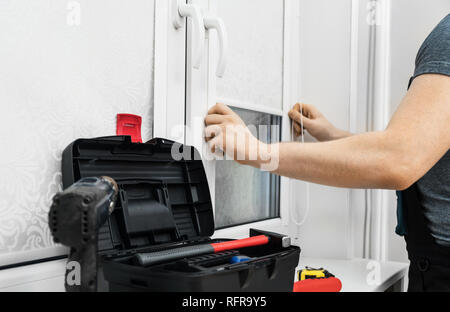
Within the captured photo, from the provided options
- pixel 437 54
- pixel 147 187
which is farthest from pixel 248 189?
pixel 437 54

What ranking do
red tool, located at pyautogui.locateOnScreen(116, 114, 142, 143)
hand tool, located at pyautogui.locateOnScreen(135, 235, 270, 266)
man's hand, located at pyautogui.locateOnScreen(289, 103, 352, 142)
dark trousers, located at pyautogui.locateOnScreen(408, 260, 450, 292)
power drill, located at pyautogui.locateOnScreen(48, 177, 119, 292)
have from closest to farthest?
power drill, located at pyautogui.locateOnScreen(48, 177, 119, 292) → hand tool, located at pyautogui.locateOnScreen(135, 235, 270, 266) → red tool, located at pyautogui.locateOnScreen(116, 114, 142, 143) → dark trousers, located at pyautogui.locateOnScreen(408, 260, 450, 292) → man's hand, located at pyautogui.locateOnScreen(289, 103, 352, 142)

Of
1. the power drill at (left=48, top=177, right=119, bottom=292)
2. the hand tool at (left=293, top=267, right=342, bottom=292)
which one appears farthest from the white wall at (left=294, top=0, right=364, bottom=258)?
the power drill at (left=48, top=177, right=119, bottom=292)

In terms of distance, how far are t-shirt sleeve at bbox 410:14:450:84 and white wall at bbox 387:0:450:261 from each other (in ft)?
1.99

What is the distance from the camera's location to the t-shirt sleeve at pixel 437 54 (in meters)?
0.61

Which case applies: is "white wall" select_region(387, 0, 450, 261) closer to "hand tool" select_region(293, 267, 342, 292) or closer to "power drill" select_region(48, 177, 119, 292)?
"hand tool" select_region(293, 267, 342, 292)

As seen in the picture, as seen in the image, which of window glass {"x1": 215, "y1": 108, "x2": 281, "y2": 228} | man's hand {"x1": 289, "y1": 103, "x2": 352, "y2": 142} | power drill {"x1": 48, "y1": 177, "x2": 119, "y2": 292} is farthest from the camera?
man's hand {"x1": 289, "y1": 103, "x2": 352, "y2": 142}

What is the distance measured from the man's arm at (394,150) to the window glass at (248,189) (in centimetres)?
35

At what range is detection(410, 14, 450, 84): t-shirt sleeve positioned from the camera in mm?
610

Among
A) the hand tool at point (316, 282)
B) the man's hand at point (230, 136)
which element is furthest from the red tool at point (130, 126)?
the hand tool at point (316, 282)

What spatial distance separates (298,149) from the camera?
0.62 m

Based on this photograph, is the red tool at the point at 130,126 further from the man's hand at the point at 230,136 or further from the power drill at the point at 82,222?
the power drill at the point at 82,222
